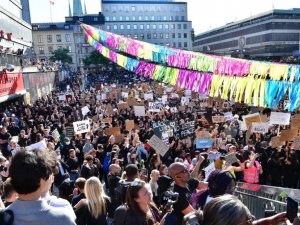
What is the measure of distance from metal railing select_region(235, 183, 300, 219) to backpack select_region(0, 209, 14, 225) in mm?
4284

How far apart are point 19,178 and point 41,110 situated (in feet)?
61.3

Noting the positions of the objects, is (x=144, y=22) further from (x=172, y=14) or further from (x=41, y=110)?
(x=41, y=110)

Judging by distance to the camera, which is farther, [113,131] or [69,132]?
[69,132]

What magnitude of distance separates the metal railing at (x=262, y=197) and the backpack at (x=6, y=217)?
4284mm

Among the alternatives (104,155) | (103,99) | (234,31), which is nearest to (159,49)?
(103,99)

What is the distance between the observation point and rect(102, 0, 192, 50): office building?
112m

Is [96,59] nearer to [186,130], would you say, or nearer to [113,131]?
[113,131]

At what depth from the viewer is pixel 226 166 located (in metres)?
7.66

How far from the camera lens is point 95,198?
182 inches

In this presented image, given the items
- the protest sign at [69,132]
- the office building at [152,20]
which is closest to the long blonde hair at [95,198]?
the protest sign at [69,132]

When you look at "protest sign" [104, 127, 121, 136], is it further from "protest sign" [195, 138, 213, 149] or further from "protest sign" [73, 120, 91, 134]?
"protest sign" [195, 138, 213, 149]

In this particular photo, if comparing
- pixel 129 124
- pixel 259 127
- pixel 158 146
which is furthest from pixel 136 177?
pixel 129 124

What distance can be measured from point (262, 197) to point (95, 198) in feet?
9.43

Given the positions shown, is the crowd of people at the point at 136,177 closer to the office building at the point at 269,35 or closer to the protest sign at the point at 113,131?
the protest sign at the point at 113,131
